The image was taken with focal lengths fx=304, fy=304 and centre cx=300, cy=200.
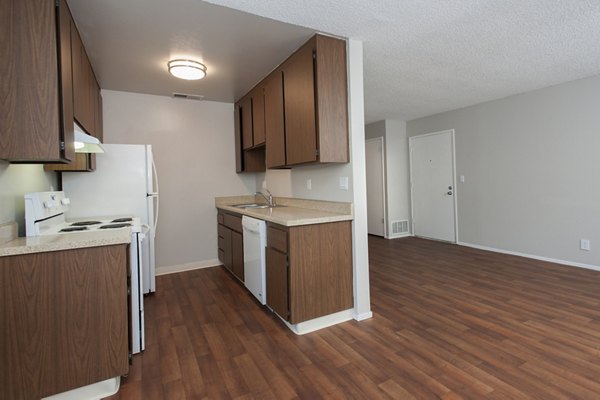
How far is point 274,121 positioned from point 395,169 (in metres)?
3.47

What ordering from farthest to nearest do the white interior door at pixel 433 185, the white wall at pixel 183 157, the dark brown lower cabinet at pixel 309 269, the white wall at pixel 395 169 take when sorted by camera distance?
the white wall at pixel 395 169 → the white interior door at pixel 433 185 → the white wall at pixel 183 157 → the dark brown lower cabinet at pixel 309 269

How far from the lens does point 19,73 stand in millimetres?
1457

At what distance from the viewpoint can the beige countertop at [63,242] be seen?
4.69ft

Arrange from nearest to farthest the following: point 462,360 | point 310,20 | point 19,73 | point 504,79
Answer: point 19,73
point 462,360
point 310,20
point 504,79

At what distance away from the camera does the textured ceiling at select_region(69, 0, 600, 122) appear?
2.05 m

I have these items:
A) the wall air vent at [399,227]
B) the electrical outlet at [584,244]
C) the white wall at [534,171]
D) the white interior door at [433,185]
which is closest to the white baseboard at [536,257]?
the white wall at [534,171]

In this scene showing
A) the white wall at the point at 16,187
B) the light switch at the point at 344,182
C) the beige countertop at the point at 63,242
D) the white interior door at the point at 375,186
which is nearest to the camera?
the beige countertop at the point at 63,242

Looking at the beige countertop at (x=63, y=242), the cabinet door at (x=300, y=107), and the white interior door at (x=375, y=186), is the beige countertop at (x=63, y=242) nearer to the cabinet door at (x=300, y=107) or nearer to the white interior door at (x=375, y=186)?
the cabinet door at (x=300, y=107)

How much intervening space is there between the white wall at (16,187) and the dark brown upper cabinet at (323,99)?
2.01 m

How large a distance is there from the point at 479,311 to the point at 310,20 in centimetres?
272

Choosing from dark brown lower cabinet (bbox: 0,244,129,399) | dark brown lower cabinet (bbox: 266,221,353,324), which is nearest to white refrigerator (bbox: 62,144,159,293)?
dark brown lower cabinet (bbox: 266,221,353,324)

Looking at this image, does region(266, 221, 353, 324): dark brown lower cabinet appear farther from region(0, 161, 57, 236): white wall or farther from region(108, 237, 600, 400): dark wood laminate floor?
region(0, 161, 57, 236): white wall

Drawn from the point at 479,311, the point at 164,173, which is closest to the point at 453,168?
the point at 479,311

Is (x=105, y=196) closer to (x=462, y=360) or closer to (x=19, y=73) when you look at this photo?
(x=19, y=73)
